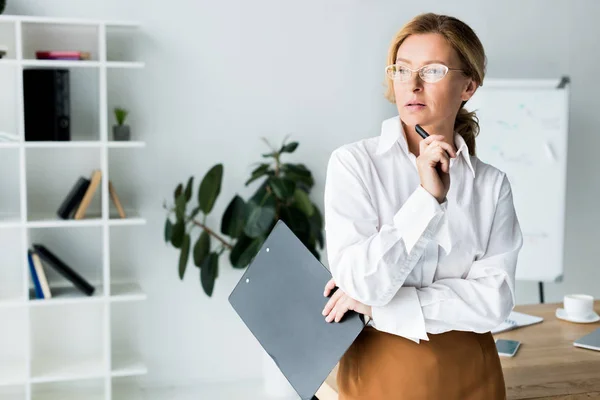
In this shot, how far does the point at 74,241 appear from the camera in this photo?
364 centimetres

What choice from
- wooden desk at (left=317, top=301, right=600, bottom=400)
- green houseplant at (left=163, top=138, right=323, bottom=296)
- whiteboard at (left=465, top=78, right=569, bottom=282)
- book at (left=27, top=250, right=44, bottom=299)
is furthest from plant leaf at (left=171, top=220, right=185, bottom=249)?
wooden desk at (left=317, top=301, right=600, bottom=400)

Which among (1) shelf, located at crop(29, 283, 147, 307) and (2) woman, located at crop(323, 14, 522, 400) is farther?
(1) shelf, located at crop(29, 283, 147, 307)

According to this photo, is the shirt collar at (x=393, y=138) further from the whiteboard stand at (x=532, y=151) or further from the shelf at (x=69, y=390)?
the shelf at (x=69, y=390)

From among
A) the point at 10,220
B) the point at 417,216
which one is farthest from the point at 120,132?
the point at 417,216

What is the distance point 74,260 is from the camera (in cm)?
365

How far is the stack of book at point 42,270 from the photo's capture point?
3.34 meters

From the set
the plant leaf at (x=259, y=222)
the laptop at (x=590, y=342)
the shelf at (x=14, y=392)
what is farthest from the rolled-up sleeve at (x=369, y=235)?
the shelf at (x=14, y=392)

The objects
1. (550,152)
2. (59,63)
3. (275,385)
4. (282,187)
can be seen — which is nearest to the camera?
(59,63)

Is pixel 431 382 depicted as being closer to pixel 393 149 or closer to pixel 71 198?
pixel 393 149

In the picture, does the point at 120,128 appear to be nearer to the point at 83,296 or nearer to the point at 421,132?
the point at 83,296

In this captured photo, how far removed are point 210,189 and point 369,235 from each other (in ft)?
7.09

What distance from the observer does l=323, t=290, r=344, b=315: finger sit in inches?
58.8

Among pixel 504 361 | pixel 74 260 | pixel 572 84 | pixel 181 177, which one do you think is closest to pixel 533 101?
pixel 572 84

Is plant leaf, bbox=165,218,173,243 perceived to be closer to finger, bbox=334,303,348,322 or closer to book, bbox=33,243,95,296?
book, bbox=33,243,95,296
